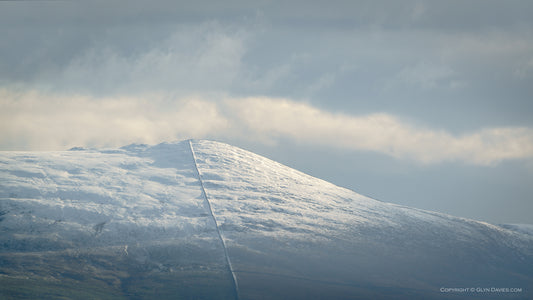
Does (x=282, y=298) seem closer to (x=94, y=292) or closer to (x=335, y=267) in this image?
(x=335, y=267)

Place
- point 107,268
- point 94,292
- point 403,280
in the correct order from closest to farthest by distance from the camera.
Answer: point 94,292 → point 107,268 → point 403,280

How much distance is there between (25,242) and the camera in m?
188

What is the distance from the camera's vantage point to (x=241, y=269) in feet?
615

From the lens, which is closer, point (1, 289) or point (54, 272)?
point (1, 289)

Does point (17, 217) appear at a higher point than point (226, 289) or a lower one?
higher

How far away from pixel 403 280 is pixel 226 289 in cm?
6768

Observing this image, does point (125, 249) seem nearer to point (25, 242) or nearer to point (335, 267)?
point (25, 242)

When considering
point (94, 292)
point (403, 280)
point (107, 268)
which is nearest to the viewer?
point (94, 292)

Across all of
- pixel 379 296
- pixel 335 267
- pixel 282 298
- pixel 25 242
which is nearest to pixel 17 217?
pixel 25 242

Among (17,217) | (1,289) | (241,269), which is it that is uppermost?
(17,217)

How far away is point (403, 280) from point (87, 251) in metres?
115

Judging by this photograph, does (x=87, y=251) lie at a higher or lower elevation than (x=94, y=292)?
higher

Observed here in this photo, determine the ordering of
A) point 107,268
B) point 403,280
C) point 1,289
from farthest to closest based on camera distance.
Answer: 1. point 403,280
2. point 107,268
3. point 1,289

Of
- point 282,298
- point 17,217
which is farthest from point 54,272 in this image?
point 282,298
